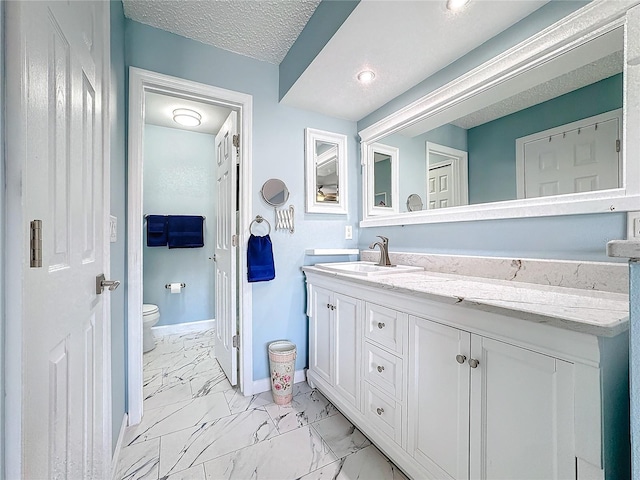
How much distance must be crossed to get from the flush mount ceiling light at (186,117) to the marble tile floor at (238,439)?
A: 236cm

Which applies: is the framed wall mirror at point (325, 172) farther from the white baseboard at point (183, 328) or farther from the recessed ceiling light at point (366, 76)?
the white baseboard at point (183, 328)

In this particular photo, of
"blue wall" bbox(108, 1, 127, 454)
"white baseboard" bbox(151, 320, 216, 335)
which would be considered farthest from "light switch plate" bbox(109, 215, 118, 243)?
"white baseboard" bbox(151, 320, 216, 335)

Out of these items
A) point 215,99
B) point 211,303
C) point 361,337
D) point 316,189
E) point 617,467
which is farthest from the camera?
point 211,303

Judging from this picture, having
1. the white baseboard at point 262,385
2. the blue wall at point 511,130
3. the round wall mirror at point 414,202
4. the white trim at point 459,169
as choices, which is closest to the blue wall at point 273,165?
the white baseboard at point 262,385

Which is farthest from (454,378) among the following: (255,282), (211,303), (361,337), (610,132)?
(211,303)

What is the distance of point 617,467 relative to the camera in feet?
2.26

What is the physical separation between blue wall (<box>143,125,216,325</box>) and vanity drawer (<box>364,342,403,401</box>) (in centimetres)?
228

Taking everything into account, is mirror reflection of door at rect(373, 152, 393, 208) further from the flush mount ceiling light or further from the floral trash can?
the flush mount ceiling light

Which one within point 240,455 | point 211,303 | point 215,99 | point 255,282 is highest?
point 215,99

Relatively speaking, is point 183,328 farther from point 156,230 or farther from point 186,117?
point 186,117

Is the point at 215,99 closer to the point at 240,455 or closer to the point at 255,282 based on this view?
the point at 255,282

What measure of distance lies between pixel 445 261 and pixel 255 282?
1.25 metres

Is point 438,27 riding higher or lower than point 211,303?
higher

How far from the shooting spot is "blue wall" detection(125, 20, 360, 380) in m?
1.82
